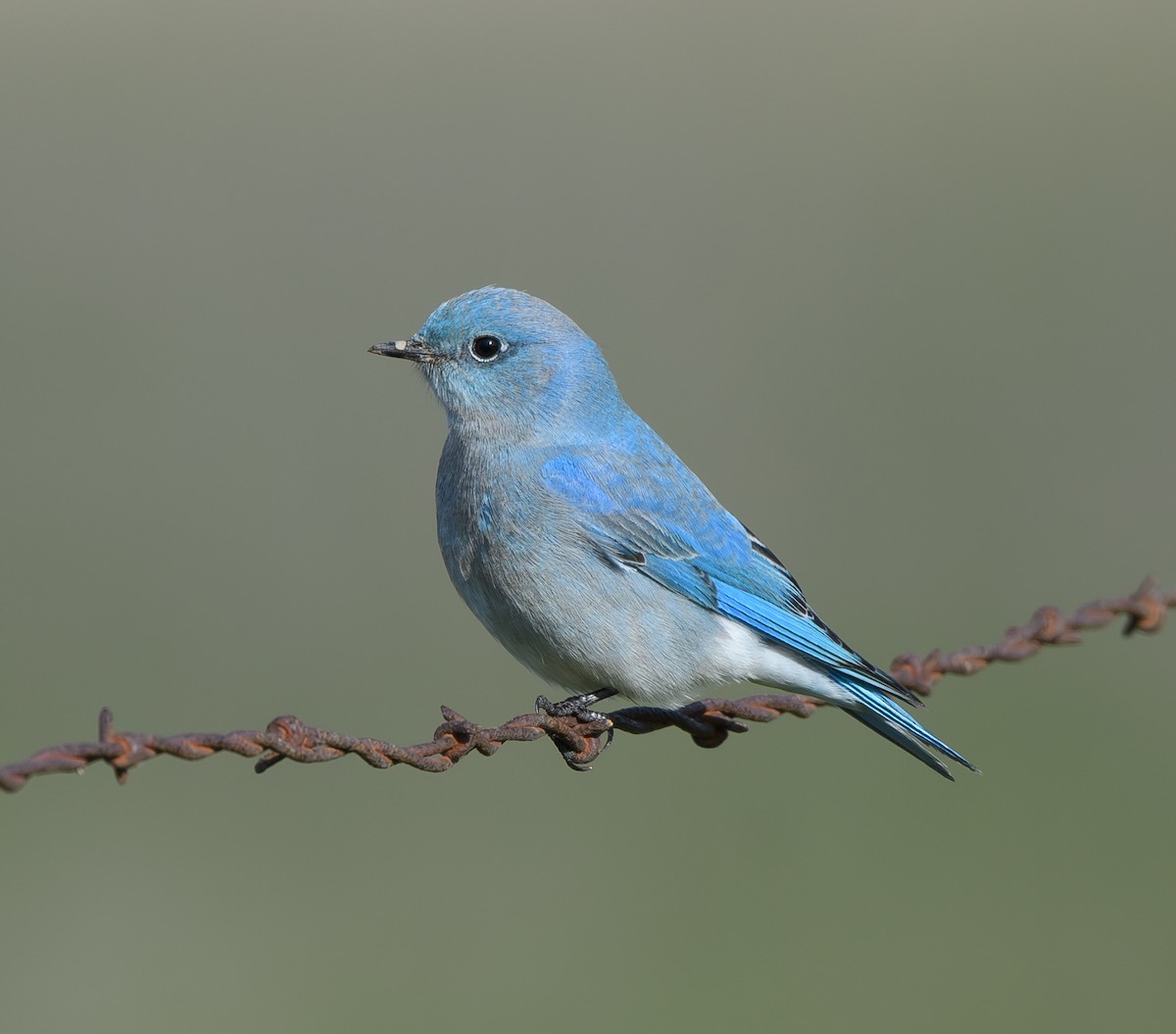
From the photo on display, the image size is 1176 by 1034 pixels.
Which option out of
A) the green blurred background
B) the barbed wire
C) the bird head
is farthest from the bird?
the green blurred background

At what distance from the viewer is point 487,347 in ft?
18.2

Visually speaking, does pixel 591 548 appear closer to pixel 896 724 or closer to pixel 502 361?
pixel 502 361

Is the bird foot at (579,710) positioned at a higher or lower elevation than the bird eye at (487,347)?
lower

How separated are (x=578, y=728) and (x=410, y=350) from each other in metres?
1.64

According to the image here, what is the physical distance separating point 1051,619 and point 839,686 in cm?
74

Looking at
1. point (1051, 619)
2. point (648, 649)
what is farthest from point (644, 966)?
point (1051, 619)

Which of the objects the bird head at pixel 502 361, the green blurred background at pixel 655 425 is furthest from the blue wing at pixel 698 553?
the green blurred background at pixel 655 425

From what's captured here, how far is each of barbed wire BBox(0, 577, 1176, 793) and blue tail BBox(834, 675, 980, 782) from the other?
0.79 feet

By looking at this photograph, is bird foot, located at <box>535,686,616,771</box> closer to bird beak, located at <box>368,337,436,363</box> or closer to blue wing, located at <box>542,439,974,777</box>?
blue wing, located at <box>542,439,974,777</box>

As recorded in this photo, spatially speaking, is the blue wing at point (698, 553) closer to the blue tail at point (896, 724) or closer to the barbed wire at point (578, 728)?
the blue tail at point (896, 724)

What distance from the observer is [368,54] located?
14.6 m

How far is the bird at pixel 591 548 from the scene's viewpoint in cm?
500

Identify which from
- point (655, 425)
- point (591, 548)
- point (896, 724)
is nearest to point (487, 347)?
point (591, 548)

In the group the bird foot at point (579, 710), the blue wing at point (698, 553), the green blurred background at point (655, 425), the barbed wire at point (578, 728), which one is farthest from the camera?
the green blurred background at point (655, 425)
